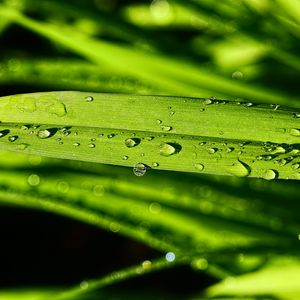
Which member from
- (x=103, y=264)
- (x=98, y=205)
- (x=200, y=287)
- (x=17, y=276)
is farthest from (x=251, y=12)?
(x=17, y=276)

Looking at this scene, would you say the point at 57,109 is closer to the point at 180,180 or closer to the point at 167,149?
the point at 167,149

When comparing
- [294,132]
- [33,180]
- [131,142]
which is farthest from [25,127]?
[33,180]

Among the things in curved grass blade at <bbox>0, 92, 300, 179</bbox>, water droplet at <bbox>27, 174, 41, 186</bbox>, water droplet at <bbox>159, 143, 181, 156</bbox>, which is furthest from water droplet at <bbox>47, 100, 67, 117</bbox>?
water droplet at <bbox>27, 174, 41, 186</bbox>

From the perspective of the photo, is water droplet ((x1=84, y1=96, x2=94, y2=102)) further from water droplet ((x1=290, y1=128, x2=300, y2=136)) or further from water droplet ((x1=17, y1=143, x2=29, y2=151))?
water droplet ((x1=290, y1=128, x2=300, y2=136))

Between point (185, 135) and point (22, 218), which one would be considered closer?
point (185, 135)

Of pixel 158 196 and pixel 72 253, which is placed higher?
pixel 72 253

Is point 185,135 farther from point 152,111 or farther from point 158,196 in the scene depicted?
point 158,196
